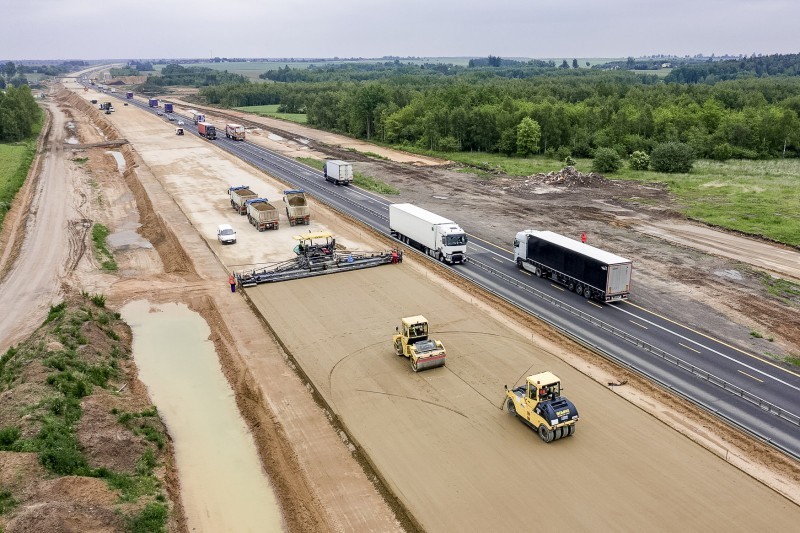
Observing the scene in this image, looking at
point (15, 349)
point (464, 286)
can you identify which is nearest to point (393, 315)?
point (464, 286)

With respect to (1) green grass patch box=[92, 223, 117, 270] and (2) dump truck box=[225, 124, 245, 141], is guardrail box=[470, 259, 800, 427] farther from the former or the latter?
(2) dump truck box=[225, 124, 245, 141]

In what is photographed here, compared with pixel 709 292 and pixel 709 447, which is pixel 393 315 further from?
pixel 709 292

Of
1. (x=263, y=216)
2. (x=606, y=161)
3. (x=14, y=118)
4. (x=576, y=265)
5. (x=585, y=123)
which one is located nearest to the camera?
(x=576, y=265)

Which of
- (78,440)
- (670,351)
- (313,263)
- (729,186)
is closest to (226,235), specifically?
(313,263)

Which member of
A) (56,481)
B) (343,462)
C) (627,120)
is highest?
(627,120)

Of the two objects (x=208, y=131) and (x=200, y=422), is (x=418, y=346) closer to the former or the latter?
(x=200, y=422)

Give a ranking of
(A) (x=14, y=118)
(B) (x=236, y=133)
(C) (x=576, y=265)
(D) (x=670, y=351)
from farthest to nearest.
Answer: (B) (x=236, y=133)
(A) (x=14, y=118)
(C) (x=576, y=265)
(D) (x=670, y=351)

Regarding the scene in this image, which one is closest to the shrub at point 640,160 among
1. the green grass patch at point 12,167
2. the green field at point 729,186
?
the green field at point 729,186
